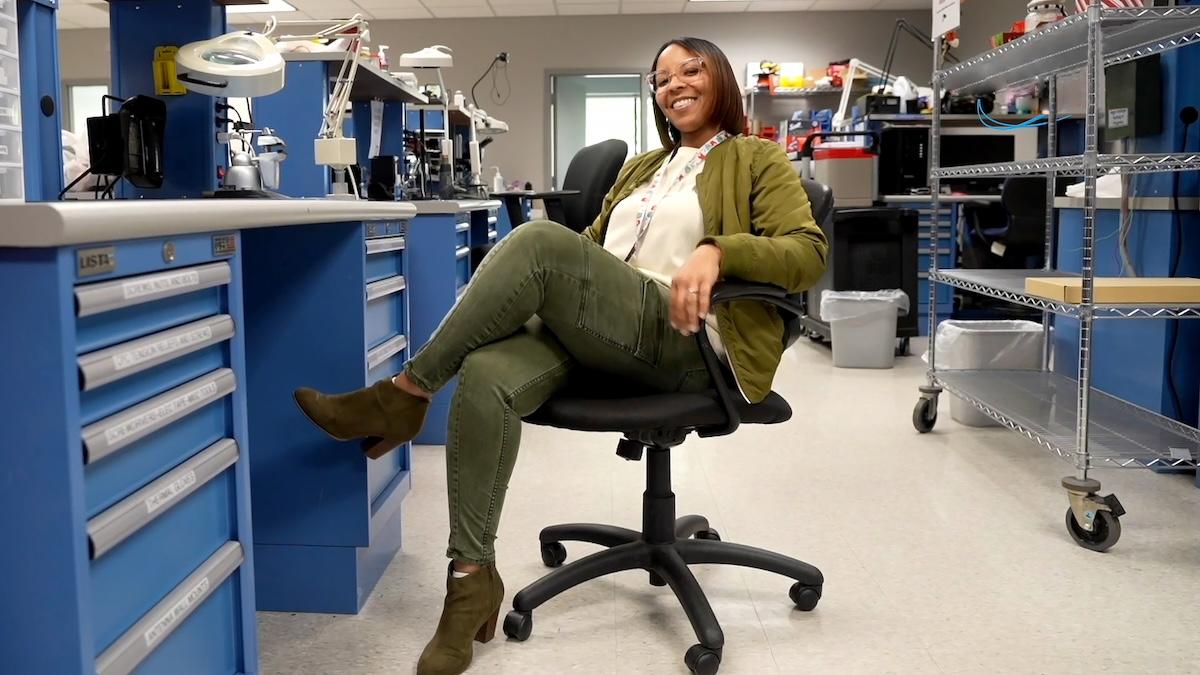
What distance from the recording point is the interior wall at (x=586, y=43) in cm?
859

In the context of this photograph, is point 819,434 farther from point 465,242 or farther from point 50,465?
point 50,465

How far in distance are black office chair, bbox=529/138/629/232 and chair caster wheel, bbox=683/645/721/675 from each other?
1541 millimetres

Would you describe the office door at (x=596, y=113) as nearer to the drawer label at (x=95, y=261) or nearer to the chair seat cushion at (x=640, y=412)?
the chair seat cushion at (x=640, y=412)

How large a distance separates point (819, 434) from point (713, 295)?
1952 millimetres

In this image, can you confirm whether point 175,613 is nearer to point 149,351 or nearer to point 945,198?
point 149,351

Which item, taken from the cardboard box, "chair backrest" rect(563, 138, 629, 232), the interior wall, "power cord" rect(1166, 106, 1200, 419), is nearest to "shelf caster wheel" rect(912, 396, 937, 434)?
"power cord" rect(1166, 106, 1200, 419)

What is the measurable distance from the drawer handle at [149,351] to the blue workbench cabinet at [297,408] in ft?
1.76

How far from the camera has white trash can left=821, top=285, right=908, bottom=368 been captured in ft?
15.4

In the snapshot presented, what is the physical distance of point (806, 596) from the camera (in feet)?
6.19

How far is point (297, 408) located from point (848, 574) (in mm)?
1184

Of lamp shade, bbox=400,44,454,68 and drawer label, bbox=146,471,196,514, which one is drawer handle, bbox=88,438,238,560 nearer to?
drawer label, bbox=146,471,196,514

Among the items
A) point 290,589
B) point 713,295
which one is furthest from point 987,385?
point 290,589

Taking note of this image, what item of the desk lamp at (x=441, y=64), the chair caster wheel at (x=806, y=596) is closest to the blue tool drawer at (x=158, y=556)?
the chair caster wheel at (x=806, y=596)

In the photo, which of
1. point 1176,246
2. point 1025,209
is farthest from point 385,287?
point 1025,209
